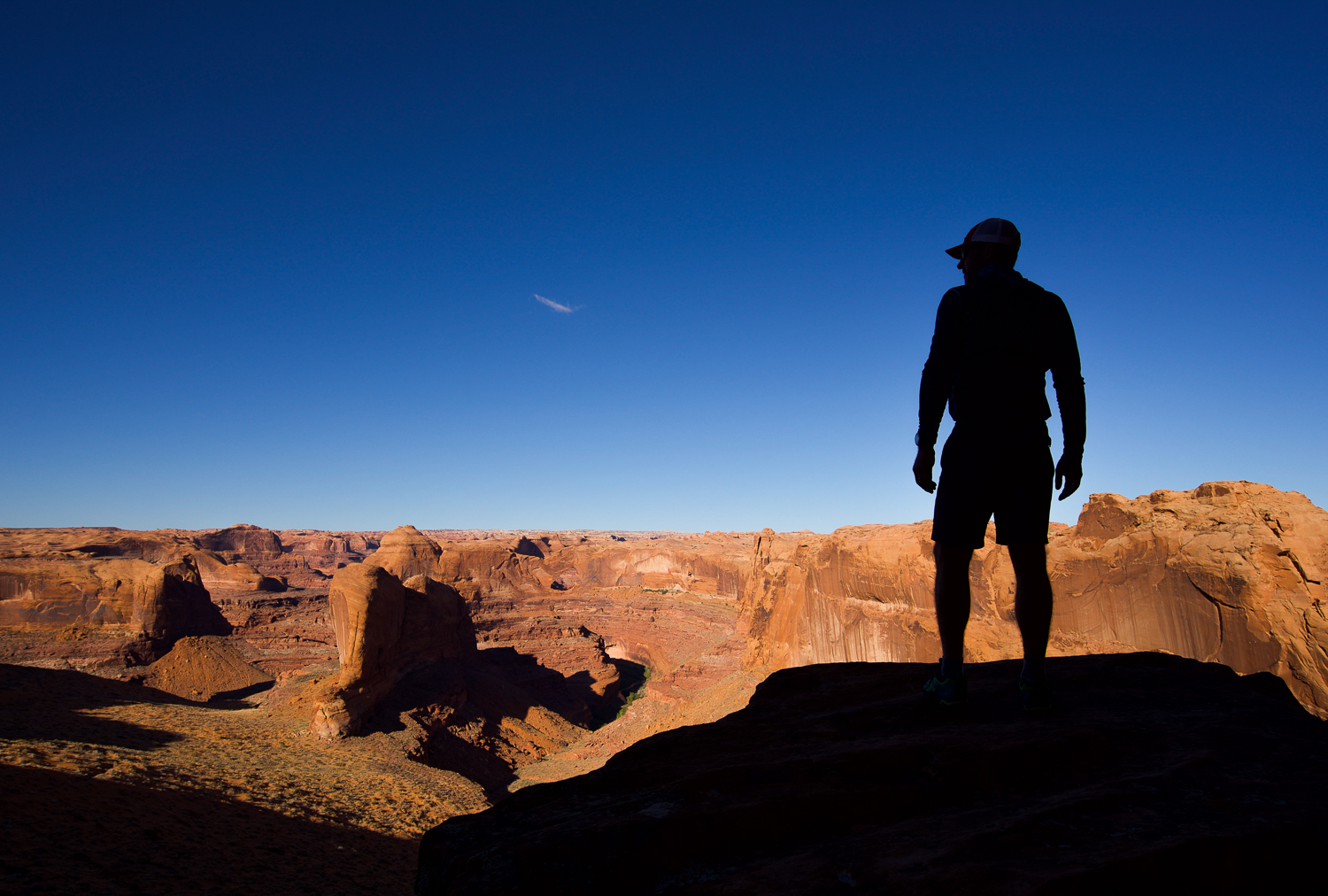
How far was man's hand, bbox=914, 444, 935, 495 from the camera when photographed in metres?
3.38

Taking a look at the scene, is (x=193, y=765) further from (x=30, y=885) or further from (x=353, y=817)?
(x=30, y=885)

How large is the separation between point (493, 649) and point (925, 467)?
37866 mm

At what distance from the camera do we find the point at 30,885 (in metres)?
5.13

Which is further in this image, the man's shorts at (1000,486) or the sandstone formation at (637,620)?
the sandstone formation at (637,620)

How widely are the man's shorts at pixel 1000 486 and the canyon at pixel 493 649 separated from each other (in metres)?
1.82

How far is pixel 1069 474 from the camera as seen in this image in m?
3.29

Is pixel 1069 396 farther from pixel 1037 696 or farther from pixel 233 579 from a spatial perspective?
pixel 233 579

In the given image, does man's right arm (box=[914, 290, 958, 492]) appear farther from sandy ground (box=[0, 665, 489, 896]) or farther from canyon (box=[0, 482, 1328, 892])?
sandy ground (box=[0, 665, 489, 896])

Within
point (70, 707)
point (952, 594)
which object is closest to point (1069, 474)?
point (952, 594)

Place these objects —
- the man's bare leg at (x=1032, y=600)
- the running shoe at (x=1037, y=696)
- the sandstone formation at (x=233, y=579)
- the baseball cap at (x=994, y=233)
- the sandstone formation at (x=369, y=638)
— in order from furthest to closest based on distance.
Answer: the sandstone formation at (x=233, y=579)
the sandstone formation at (x=369, y=638)
the baseball cap at (x=994, y=233)
the man's bare leg at (x=1032, y=600)
the running shoe at (x=1037, y=696)

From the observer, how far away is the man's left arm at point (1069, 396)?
3.27m

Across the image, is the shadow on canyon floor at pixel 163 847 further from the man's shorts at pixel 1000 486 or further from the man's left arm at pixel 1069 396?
the man's left arm at pixel 1069 396

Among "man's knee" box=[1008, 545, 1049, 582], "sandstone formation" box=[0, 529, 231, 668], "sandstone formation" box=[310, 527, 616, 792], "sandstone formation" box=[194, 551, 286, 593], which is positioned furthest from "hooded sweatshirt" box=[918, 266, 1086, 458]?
"sandstone formation" box=[194, 551, 286, 593]

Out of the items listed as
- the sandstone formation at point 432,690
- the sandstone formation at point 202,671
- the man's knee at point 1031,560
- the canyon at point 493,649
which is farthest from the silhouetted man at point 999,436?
the sandstone formation at point 202,671
